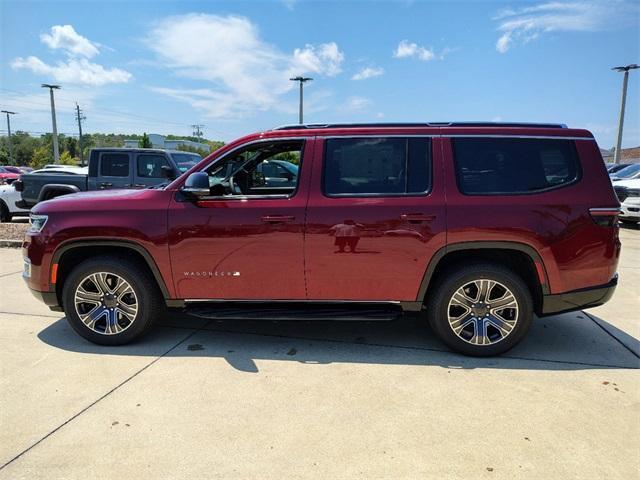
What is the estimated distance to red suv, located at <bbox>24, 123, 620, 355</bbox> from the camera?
374 centimetres

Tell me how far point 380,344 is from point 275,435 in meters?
1.64

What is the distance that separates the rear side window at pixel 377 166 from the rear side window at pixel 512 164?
0.31 meters

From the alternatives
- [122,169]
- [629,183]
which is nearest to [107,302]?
[122,169]

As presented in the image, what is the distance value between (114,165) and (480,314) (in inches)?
354

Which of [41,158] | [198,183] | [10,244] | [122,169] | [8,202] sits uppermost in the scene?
[41,158]

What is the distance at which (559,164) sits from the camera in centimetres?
381

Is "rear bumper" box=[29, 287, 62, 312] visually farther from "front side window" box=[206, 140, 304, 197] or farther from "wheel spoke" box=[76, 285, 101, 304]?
"front side window" box=[206, 140, 304, 197]

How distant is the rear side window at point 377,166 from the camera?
3.83 metres

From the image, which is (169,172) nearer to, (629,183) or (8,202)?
(8,202)

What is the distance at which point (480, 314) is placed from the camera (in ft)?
12.7

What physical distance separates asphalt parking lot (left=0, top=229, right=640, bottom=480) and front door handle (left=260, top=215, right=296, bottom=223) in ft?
3.75

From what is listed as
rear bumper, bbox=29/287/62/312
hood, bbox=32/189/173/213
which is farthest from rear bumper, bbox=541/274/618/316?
rear bumper, bbox=29/287/62/312

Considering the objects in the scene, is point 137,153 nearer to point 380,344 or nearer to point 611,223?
point 380,344

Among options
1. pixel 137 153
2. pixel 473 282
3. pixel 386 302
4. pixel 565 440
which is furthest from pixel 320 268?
pixel 137 153
